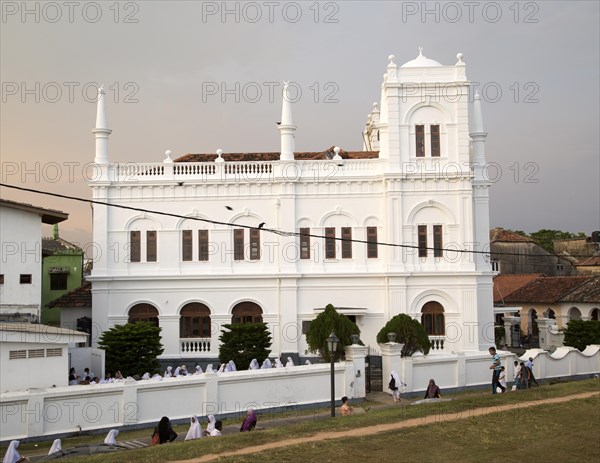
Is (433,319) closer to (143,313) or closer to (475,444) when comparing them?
(143,313)

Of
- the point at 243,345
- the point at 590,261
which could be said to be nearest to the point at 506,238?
the point at 590,261

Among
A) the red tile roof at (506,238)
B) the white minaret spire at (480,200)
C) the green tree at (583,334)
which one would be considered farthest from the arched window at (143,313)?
the red tile roof at (506,238)

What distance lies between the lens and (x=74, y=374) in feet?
83.7

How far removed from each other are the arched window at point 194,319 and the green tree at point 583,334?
1659 centimetres

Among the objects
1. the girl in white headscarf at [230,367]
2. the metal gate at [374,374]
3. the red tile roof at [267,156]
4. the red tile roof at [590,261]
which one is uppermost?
the red tile roof at [267,156]

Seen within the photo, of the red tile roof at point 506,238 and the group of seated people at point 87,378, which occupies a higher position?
the red tile roof at point 506,238

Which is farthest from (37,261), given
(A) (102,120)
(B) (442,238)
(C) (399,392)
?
(B) (442,238)

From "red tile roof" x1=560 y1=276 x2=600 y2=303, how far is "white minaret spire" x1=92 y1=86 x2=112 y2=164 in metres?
26.8

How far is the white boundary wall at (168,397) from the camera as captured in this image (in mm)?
18250

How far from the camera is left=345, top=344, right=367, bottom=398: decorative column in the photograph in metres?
23.6

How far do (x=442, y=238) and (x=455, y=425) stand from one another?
16.7 meters

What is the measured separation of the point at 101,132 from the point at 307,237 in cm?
1039

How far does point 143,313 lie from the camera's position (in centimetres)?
3319

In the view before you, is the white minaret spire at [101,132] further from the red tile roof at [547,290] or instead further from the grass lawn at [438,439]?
the red tile roof at [547,290]
